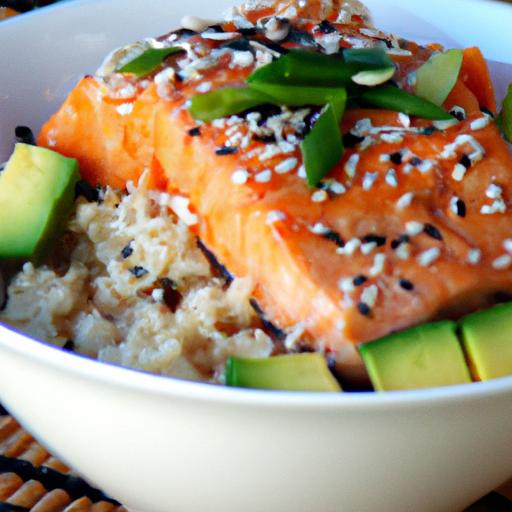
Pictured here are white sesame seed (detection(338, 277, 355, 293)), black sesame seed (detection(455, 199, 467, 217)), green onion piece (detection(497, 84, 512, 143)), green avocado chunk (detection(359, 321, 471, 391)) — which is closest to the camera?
green avocado chunk (detection(359, 321, 471, 391))

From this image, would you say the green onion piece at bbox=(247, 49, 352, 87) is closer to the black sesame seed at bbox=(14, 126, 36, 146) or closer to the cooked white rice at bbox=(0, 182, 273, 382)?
the cooked white rice at bbox=(0, 182, 273, 382)

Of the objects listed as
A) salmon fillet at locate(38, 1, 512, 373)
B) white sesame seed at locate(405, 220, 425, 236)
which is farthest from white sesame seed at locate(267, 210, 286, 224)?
white sesame seed at locate(405, 220, 425, 236)

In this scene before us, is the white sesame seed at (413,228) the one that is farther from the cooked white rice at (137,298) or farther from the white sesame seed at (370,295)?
the cooked white rice at (137,298)

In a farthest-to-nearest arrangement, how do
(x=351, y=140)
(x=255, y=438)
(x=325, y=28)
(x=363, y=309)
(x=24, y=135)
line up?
1. (x=24, y=135)
2. (x=325, y=28)
3. (x=351, y=140)
4. (x=363, y=309)
5. (x=255, y=438)

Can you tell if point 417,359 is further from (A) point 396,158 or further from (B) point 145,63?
(B) point 145,63

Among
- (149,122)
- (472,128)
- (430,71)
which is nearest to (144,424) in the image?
(149,122)

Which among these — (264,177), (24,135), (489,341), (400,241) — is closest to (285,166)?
(264,177)

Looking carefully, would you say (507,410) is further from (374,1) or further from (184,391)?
(374,1)
